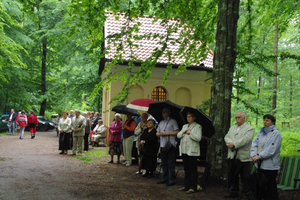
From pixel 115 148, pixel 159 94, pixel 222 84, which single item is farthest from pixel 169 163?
pixel 159 94

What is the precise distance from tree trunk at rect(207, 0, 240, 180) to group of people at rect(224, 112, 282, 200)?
50.2 inches

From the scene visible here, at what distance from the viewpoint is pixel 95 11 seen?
11.2 meters

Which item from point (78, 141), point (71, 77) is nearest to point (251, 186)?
point (78, 141)

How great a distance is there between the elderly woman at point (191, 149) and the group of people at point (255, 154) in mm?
809

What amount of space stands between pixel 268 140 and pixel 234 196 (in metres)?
1.69

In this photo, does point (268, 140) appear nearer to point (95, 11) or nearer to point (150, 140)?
point (150, 140)

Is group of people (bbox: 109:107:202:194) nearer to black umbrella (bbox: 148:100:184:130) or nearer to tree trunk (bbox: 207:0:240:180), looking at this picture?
black umbrella (bbox: 148:100:184:130)

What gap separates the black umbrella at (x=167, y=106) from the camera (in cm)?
909

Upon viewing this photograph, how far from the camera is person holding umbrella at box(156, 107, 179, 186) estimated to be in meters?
8.88

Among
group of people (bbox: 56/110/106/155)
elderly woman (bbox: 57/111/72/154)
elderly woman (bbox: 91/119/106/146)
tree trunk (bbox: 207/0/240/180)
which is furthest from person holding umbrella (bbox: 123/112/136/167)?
elderly woman (bbox: 91/119/106/146)

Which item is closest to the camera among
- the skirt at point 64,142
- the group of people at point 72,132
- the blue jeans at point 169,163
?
the blue jeans at point 169,163

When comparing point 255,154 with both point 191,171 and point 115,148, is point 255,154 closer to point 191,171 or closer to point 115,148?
point 191,171

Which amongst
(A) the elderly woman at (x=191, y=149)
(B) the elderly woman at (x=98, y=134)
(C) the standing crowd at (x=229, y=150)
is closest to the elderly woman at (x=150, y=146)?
(C) the standing crowd at (x=229, y=150)

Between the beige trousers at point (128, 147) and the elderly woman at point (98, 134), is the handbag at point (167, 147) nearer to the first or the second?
the beige trousers at point (128, 147)
